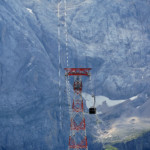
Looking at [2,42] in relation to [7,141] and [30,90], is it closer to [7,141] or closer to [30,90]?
[30,90]

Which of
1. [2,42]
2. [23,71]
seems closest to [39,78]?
[23,71]

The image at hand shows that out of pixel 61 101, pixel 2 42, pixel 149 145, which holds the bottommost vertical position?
pixel 149 145

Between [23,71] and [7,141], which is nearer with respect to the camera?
[7,141]

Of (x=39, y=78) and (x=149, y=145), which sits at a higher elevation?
(x=39, y=78)

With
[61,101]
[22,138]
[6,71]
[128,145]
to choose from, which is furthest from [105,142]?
[6,71]

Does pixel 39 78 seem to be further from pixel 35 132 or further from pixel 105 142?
pixel 105 142

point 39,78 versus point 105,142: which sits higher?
point 39,78

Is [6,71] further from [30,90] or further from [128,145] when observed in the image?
[128,145]

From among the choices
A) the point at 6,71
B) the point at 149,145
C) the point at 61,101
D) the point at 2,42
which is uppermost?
the point at 2,42

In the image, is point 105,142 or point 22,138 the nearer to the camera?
point 22,138
